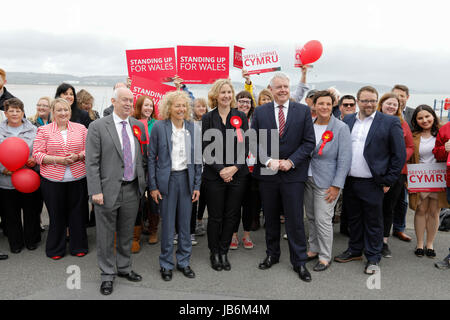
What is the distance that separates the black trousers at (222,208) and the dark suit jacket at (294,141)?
40 centimetres

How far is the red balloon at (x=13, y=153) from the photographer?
12.4 feet

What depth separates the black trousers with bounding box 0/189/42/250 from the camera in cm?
408

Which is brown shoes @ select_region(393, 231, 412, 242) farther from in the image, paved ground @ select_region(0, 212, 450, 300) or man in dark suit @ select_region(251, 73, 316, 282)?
man in dark suit @ select_region(251, 73, 316, 282)

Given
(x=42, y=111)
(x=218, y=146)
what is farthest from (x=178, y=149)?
(x=42, y=111)

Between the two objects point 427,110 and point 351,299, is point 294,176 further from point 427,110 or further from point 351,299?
point 427,110

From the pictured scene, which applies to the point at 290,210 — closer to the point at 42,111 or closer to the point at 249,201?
the point at 249,201

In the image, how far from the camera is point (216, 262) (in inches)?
143

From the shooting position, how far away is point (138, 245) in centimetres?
414

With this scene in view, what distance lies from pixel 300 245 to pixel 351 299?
725mm

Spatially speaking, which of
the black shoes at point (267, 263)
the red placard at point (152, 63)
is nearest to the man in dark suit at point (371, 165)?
the black shoes at point (267, 263)

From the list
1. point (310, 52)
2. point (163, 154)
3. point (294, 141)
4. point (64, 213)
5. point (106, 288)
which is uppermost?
point (310, 52)

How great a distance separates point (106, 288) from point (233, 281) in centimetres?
124
